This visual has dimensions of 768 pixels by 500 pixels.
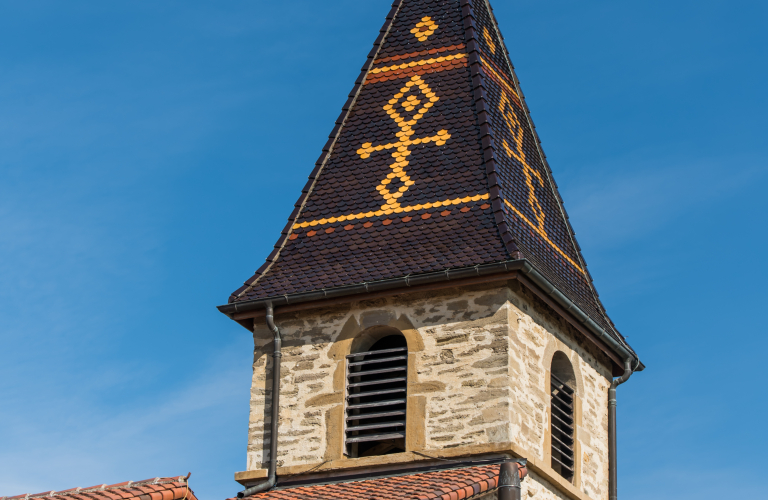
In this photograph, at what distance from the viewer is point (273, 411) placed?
55.6 feet

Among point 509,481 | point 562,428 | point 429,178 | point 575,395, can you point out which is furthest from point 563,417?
point 429,178

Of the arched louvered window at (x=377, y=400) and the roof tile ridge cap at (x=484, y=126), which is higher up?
the roof tile ridge cap at (x=484, y=126)

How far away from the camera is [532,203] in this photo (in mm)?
18594

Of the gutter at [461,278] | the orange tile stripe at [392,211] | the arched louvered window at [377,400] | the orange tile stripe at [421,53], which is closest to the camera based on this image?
the gutter at [461,278]

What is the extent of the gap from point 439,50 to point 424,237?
3411 mm

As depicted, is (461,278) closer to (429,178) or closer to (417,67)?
(429,178)

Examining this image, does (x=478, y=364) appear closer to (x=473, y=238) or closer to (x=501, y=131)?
(x=473, y=238)

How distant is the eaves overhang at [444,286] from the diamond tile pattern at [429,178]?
5.2 inches

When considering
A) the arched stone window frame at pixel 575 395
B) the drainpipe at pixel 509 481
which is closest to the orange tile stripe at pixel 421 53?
the arched stone window frame at pixel 575 395

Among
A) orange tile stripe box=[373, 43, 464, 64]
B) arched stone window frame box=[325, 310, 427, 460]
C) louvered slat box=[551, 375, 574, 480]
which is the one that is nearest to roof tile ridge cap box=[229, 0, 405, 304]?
orange tile stripe box=[373, 43, 464, 64]

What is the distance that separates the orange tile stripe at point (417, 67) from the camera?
64.1 ft

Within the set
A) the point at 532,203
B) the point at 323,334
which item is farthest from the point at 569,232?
the point at 323,334

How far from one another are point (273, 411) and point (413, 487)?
247cm

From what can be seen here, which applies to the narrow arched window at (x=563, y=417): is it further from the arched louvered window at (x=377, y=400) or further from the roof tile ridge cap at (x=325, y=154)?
the roof tile ridge cap at (x=325, y=154)
